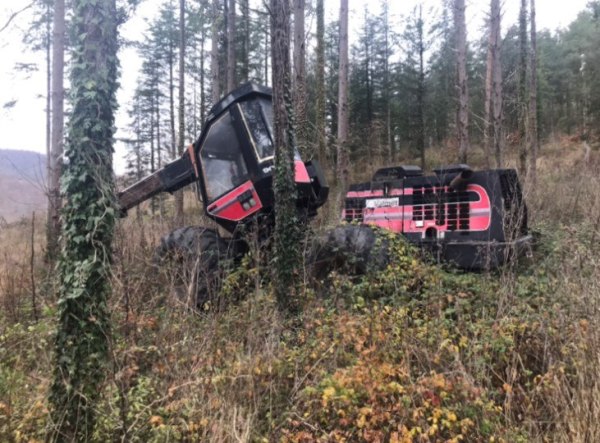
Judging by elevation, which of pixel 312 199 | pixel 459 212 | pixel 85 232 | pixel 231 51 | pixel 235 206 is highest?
pixel 231 51

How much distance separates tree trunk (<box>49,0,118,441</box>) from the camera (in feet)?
10.1

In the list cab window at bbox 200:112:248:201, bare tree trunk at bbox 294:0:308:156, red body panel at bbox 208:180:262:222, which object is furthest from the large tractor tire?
bare tree trunk at bbox 294:0:308:156

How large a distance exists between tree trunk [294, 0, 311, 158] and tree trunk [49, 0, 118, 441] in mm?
6270

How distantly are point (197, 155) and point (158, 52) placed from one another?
29.5 m

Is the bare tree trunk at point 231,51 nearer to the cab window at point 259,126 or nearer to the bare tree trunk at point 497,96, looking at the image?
the bare tree trunk at point 497,96

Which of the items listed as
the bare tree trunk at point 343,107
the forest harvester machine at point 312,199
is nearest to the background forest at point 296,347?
the forest harvester machine at point 312,199

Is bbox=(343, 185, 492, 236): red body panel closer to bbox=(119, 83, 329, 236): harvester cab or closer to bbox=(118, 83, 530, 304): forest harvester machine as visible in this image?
bbox=(118, 83, 530, 304): forest harvester machine

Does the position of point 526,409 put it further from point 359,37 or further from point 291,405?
point 359,37

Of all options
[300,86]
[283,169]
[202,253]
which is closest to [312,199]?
[283,169]

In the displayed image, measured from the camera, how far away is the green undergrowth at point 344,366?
3.12 meters

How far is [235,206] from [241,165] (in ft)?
2.02

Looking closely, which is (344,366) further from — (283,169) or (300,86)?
(300,86)

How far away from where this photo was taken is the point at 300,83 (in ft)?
33.0

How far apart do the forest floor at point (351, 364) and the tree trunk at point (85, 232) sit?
17cm
